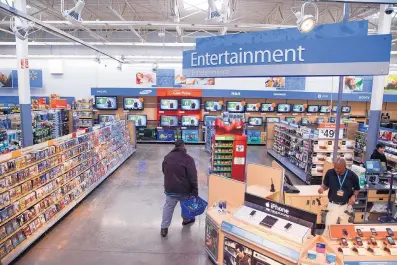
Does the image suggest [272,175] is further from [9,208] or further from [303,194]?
[9,208]

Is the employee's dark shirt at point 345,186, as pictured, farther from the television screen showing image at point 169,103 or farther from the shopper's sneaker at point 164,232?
the television screen showing image at point 169,103

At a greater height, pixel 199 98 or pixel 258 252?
pixel 199 98

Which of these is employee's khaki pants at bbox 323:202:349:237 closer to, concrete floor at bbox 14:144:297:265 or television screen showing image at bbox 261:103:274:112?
concrete floor at bbox 14:144:297:265

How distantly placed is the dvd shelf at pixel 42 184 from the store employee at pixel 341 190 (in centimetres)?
510

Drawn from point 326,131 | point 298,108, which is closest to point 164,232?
point 326,131

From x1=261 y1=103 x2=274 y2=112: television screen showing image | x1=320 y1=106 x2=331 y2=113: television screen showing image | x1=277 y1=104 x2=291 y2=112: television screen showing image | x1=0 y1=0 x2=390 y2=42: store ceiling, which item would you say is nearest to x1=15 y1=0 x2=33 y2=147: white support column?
x1=0 y1=0 x2=390 y2=42: store ceiling

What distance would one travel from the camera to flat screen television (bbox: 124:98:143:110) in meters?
15.1

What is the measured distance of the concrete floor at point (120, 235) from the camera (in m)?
4.66

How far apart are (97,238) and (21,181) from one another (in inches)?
65.2

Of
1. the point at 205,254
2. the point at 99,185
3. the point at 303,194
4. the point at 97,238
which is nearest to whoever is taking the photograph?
the point at 205,254

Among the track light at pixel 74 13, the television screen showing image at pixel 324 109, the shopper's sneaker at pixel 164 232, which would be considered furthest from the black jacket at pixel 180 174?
the television screen showing image at pixel 324 109

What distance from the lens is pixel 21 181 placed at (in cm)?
485

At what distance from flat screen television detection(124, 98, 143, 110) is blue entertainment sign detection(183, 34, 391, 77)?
37.9 feet

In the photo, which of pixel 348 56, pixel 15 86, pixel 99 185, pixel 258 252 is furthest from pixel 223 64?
pixel 15 86
